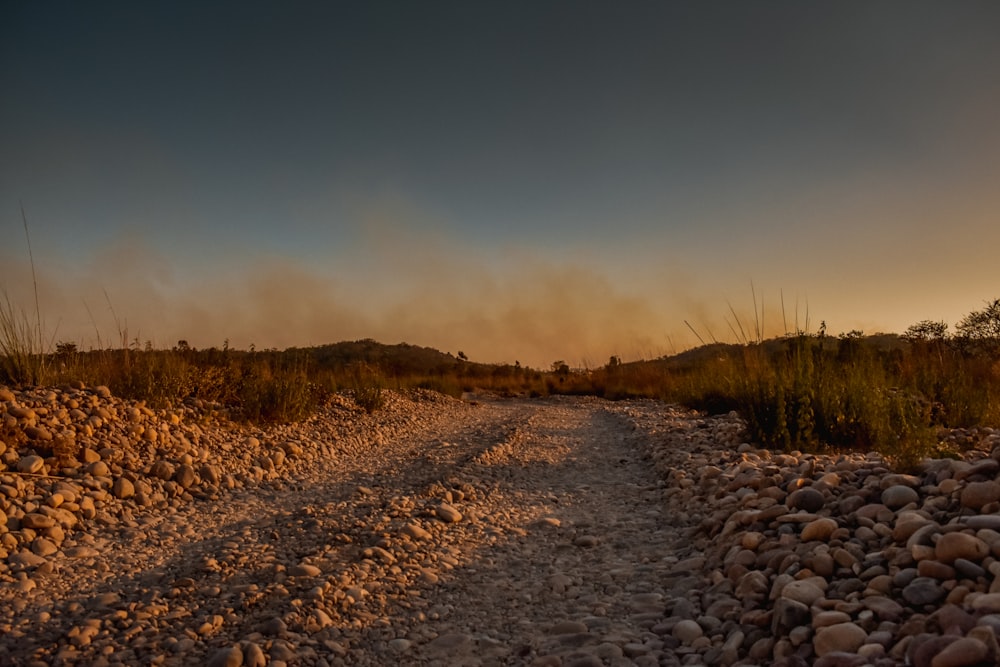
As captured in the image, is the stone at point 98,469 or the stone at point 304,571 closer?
the stone at point 304,571

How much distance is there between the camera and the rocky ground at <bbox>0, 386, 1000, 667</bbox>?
2869 millimetres

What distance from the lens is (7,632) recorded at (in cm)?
321

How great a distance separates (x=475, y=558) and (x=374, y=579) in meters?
0.84

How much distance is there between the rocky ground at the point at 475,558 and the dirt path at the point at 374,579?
0.7 inches

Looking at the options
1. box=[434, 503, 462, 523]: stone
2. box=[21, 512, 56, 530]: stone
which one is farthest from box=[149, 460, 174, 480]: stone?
box=[434, 503, 462, 523]: stone

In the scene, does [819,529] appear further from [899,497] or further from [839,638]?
[839,638]

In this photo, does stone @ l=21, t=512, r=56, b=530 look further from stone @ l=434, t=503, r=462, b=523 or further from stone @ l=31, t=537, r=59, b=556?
stone @ l=434, t=503, r=462, b=523

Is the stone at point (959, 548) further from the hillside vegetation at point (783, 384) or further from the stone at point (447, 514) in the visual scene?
the stone at point (447, 514)

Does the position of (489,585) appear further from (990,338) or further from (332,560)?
(990,338)

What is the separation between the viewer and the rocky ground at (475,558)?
2.87 meters

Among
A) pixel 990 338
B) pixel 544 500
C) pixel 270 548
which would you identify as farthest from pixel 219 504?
pixel 990 338

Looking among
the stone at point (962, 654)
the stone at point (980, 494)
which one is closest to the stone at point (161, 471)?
the stone at point (962, 654)

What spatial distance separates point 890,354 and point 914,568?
12.2 m

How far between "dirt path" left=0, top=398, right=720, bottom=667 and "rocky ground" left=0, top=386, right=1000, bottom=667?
0.02 metres
